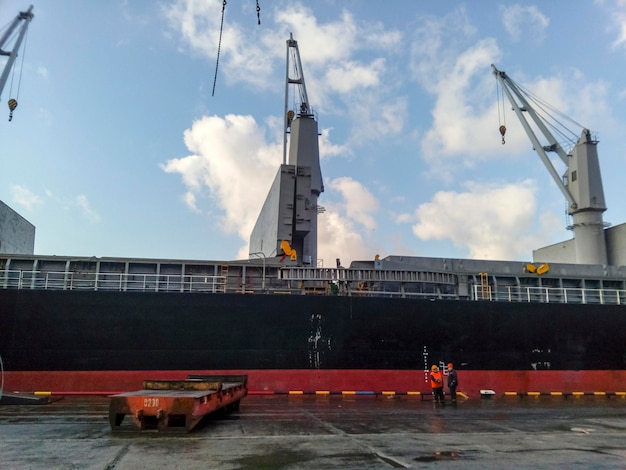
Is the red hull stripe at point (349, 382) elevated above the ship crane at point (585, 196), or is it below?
below

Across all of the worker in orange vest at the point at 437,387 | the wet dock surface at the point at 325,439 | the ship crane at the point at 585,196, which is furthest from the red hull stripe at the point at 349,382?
the ship crane at the point at 585,196

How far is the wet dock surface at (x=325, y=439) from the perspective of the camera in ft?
22.5

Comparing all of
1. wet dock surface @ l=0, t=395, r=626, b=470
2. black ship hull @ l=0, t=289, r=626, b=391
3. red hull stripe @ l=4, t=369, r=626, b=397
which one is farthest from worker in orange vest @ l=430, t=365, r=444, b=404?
black ship hull @ l=0, t=289, r=626, b=391

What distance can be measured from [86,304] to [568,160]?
32562 mm

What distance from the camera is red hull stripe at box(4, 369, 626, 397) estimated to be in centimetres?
1603

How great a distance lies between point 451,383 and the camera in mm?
15555

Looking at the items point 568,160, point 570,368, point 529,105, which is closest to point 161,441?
point 570,368

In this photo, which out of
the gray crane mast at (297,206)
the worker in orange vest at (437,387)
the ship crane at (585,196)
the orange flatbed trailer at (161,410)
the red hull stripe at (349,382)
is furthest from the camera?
the ship crane at (585,196)

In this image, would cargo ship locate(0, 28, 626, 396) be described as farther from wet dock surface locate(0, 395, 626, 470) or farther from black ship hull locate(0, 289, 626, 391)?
wet dock surface locate(0, 395, 626, 470)

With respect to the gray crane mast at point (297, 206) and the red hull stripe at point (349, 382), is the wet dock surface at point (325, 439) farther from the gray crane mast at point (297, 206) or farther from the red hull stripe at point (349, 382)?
the gray crane mast at point (297, 206)

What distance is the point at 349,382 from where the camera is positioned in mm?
17078

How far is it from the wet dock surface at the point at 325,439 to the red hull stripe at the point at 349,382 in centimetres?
278

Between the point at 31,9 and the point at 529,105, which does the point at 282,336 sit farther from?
the point at 31,9

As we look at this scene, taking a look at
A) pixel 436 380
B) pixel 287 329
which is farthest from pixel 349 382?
pixel 436 380
